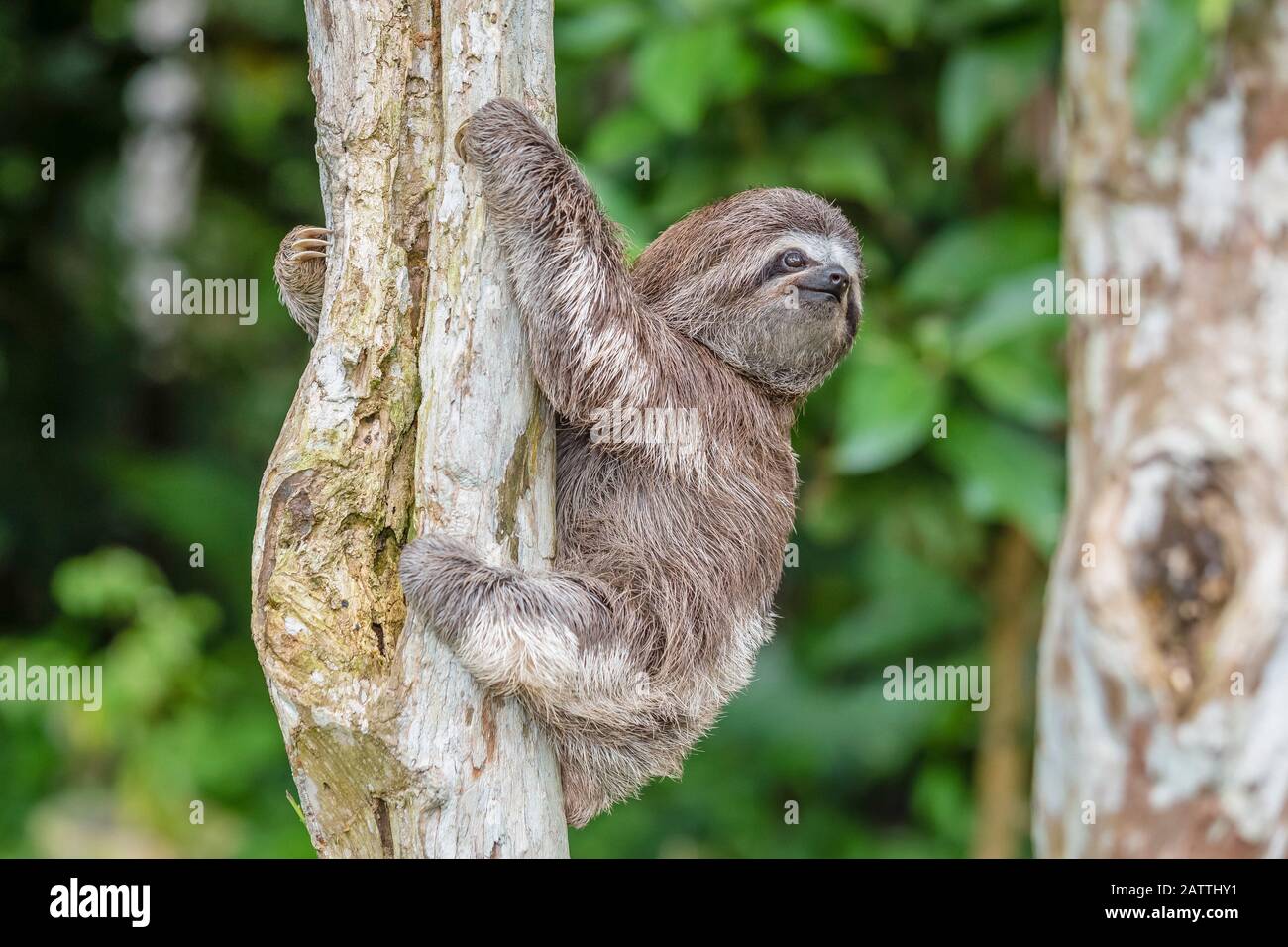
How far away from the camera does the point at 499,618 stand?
424 centimetres

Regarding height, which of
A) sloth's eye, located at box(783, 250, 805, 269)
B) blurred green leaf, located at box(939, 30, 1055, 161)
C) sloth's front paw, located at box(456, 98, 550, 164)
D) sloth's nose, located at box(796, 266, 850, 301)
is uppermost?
blurred green leaf, located at box(939, 30, 1055, 161)

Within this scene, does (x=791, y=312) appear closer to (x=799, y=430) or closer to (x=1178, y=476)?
(x=1178, y=476)

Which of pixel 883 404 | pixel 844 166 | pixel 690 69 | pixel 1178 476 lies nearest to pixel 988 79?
pixel 844 166

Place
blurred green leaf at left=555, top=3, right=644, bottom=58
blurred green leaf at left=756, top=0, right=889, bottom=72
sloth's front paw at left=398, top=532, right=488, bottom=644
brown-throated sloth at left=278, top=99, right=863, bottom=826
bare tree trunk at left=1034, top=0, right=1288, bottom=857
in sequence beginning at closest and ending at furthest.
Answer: sloth's front paw at left=398, top=532, right=488, bottom=644, brown-throated sloth at left=278, top=99, right=863, bottom=826, bare tree trunk at left=1034, top=0, right=1288, bottom=857, blurred green leaf at left=756, top=0, right=889, bottom=72, blurred green leaf at left=555, top=3, right=644, bottom=58

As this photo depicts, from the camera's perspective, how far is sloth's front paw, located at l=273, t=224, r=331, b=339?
5324mm

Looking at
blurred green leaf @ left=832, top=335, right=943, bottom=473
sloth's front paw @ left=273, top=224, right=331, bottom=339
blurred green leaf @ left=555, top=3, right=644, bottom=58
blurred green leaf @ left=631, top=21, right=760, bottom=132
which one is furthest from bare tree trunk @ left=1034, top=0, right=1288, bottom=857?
sloth's front paw @ left=273, top=224, right=331, bottom=339

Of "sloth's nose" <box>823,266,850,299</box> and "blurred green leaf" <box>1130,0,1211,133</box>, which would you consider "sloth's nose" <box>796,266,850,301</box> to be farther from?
"blurred green leaf" <box>1130,0,1211,133</box>

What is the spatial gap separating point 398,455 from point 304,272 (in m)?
1.40

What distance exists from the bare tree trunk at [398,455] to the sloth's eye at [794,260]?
4.65 ft

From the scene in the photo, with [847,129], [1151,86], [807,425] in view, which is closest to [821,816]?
[807,425]

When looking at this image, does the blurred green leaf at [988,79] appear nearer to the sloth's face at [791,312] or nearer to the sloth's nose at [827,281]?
the sloth's face at [791,312]

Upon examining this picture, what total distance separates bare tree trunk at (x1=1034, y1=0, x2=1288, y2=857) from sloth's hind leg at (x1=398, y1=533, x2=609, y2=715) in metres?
3.05

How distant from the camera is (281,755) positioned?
32.8 ft

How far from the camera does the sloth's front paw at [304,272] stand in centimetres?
532
